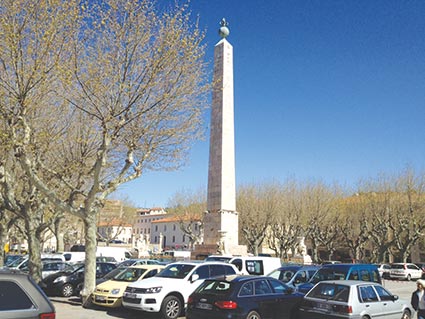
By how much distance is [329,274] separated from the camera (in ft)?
44.4

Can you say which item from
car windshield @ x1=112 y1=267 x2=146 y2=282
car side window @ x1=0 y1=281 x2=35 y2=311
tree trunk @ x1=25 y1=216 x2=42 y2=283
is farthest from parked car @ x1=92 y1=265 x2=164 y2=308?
car side window @ x1=0 y1=281 x2=35 y2=311

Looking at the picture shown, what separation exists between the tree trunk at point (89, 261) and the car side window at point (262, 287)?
19.4 feet

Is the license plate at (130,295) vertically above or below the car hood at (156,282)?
below

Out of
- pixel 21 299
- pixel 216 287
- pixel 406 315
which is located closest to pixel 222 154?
pixel 406 315

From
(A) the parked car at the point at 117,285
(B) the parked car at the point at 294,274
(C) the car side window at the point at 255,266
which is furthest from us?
(C) the car side window at the point at 255,266

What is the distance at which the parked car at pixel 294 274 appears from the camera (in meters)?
14.8

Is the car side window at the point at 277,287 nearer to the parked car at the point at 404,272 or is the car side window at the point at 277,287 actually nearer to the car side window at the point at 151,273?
the car side window at the point at 151,273

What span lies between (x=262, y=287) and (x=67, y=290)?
929cm

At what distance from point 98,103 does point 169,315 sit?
272 inches

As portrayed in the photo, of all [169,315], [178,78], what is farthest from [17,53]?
[169,315]

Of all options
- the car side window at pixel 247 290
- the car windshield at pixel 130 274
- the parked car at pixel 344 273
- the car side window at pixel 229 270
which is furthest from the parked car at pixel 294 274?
the car side window at pixel 247 290

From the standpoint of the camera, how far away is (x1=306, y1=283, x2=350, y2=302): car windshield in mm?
9531

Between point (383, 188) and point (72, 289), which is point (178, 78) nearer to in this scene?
point (72, 289)

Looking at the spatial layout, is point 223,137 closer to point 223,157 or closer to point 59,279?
point 223,157
